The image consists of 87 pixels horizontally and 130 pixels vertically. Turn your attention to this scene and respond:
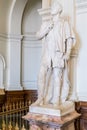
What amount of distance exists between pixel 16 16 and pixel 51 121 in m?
4.79

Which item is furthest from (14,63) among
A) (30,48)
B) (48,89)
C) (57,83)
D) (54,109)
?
(54,109)

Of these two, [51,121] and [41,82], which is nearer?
[51,121]

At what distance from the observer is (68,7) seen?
A: 3.97 metres

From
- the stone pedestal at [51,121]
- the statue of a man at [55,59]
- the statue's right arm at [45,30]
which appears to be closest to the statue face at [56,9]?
the statue of a man at [55,59]

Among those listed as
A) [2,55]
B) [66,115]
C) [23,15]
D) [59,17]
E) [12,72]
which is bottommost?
[66,115]

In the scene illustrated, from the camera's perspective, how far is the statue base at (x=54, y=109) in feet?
10.9

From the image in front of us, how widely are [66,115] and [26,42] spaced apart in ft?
15.0

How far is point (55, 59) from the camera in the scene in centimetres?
363

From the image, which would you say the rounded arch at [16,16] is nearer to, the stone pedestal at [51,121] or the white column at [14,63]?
the white column at [14,63]

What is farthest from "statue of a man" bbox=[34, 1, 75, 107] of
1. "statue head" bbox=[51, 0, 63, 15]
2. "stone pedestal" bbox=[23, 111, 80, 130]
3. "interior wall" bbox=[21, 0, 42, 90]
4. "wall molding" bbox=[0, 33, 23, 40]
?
"interior wall" bbox=[21, 0, 42, 90]

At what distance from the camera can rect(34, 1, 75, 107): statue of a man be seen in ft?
11.9

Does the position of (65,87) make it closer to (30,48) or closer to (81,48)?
(81,48)

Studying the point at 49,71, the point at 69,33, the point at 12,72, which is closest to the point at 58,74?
the point at 49,71

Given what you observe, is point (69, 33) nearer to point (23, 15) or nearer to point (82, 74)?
point (82, 74)
